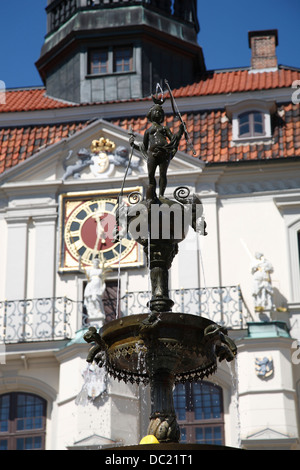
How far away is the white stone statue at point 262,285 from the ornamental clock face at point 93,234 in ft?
10.2

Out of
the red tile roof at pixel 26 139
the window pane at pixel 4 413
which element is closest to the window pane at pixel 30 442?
the window pane at pixel 4 413

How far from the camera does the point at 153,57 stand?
26.5 m

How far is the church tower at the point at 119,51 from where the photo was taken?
26.0 metres

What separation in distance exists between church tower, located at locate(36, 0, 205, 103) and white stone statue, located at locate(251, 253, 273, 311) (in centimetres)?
681

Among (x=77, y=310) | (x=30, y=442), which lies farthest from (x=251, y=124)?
(x=30, y=442)

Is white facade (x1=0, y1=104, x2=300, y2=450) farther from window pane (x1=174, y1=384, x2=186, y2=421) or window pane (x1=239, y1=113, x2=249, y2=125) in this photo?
window pane (x1=239, y1=113, x2=249, y2=125)

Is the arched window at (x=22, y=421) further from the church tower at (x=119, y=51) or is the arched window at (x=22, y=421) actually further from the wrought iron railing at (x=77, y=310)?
the church tower at (x=119, y=51)

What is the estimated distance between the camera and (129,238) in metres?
22.8

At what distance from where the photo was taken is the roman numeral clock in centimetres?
2248

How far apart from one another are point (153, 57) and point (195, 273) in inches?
288

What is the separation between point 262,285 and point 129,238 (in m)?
3.70

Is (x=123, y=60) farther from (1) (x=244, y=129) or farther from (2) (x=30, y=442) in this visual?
(2) (x=30, y=442)

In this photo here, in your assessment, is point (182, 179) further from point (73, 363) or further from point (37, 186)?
point (73, 363)

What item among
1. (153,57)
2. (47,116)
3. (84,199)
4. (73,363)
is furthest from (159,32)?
(73,363)
